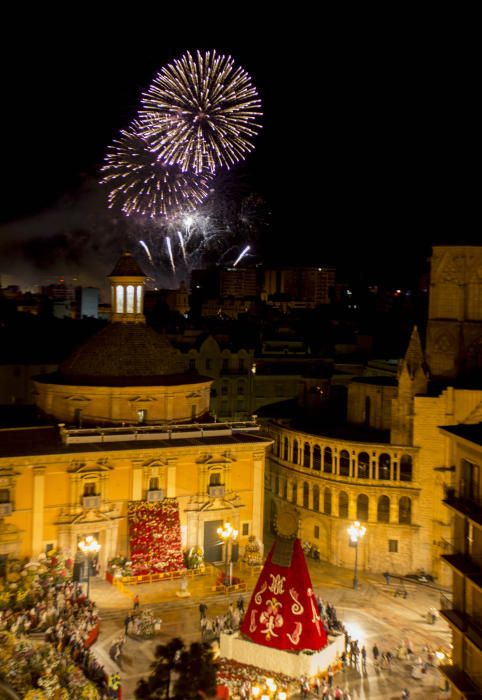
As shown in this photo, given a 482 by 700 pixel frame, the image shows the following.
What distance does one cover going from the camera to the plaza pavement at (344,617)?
34.4 meters

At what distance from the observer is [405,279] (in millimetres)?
158375

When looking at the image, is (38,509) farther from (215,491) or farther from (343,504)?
(343,504)

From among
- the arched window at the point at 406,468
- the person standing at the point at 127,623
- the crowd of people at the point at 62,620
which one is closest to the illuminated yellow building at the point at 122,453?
the crowd of people at the point at 62,620

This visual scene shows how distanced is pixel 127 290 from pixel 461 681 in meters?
35.5

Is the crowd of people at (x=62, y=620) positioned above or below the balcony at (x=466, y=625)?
below

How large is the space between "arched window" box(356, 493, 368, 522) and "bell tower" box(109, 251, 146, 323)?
1798 cm

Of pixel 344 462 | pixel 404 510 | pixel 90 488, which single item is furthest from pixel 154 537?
pixel 404 510

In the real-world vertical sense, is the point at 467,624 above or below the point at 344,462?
below

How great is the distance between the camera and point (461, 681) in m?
27.5

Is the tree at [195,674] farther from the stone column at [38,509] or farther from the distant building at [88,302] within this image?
the distant building at [88,302]

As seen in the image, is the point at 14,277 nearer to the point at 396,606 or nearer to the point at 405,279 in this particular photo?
the point at 405,279

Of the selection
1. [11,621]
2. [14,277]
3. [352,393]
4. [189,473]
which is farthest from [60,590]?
[14,277]

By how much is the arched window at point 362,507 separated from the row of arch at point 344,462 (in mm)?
1384

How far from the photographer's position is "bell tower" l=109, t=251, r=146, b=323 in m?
56.0
